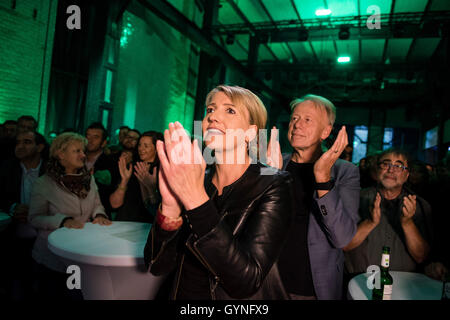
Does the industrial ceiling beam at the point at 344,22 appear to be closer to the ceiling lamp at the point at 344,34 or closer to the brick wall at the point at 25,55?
the ceiling lamp at the point at 344,34

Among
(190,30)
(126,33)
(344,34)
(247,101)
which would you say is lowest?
→ (247,101)

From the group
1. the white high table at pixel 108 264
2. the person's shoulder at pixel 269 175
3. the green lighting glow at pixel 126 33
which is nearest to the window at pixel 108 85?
the green lighting glow at pixel 126 33

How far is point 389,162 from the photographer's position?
6.39ft

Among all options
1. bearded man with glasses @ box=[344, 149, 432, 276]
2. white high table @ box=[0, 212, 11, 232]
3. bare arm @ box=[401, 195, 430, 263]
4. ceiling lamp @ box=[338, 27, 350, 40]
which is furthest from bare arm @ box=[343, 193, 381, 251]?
ceiling lamp @ box=[338, 27, 350, 40]

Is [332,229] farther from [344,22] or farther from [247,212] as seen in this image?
[344,22]

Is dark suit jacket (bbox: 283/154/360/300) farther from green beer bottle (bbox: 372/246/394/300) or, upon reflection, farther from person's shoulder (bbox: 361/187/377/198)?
person's shoulder (bbox: 361/187/377/198)

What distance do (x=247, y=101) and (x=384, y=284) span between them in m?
1.09

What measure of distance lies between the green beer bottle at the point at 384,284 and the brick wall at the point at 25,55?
245 inches

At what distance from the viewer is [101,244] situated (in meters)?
1.72

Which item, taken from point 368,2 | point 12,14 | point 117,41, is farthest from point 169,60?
point 368,2

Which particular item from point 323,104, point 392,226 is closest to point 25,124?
point 323,104

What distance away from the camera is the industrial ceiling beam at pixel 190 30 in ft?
18.9
